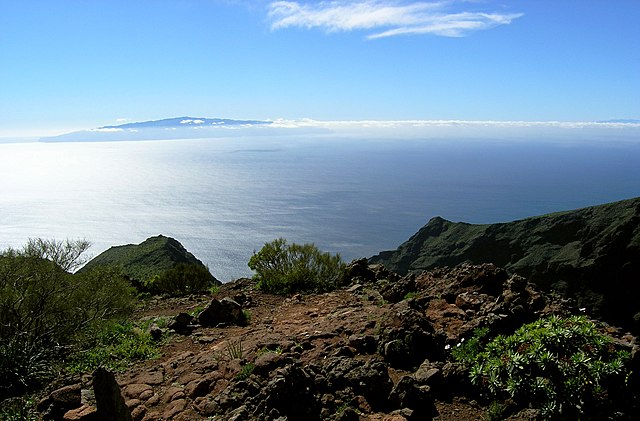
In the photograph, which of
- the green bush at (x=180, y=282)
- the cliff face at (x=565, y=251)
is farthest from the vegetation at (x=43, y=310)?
the cliff face at (x=565, y=251)

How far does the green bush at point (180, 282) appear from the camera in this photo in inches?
751

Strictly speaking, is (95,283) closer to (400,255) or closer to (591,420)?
(591,420)

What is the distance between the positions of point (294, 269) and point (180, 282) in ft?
20.4

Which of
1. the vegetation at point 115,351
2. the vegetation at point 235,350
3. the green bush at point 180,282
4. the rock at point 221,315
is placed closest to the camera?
the vegetation at point 235,350

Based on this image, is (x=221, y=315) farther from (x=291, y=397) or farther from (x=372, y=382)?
(x=372, y=382)

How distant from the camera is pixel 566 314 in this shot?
281 inches

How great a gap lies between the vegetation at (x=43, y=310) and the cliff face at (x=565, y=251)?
29542 mm

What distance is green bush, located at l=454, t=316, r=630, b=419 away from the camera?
15.8 ft

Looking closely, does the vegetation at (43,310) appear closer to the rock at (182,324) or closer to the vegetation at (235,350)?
the rock at (182,324)

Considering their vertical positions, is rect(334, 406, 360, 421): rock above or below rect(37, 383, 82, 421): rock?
above

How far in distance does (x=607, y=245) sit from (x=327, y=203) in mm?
137229

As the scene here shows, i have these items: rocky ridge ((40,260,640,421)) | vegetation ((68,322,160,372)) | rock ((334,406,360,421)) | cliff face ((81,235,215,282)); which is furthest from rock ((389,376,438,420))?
cliff face ((81,235,215,282))

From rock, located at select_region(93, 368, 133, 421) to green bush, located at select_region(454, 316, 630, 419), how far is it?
14.7 ft

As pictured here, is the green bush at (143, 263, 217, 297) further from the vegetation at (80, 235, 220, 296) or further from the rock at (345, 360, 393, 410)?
the rock at (345, 360, 393, 410)
